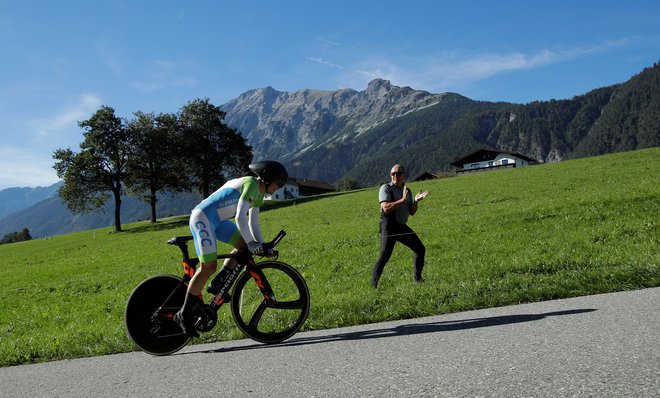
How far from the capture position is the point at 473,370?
145 inches

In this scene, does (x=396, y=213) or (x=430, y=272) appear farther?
(x=430, y=272)

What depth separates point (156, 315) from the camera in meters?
5.95

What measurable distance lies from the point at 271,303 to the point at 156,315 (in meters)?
1.53

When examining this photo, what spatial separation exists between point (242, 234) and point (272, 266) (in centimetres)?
73

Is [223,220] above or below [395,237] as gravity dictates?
above

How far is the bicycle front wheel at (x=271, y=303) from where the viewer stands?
5.91 metres

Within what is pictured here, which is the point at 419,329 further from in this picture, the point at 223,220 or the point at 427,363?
the point at 223,220

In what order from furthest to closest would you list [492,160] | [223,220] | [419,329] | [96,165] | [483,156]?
1. [483,156]
2. [492,160]
3. [96,165]
4. [223,220]
5. [419,329]

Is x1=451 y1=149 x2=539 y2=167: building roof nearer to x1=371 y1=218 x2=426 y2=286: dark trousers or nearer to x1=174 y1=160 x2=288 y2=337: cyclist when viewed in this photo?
x1=371 y1=218 x2=426 y2=286: dark trousers

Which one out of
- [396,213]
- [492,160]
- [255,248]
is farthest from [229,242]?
[492,160]

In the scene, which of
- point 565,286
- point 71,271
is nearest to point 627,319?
point 565,286

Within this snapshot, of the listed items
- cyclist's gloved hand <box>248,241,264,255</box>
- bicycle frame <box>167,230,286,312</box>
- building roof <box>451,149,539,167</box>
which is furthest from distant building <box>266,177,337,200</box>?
cyclist's gloved hand <box>248,241,264,255</box>

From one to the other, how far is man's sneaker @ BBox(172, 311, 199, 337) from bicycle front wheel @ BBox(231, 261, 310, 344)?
537 mm

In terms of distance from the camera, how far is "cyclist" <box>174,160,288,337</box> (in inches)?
222
